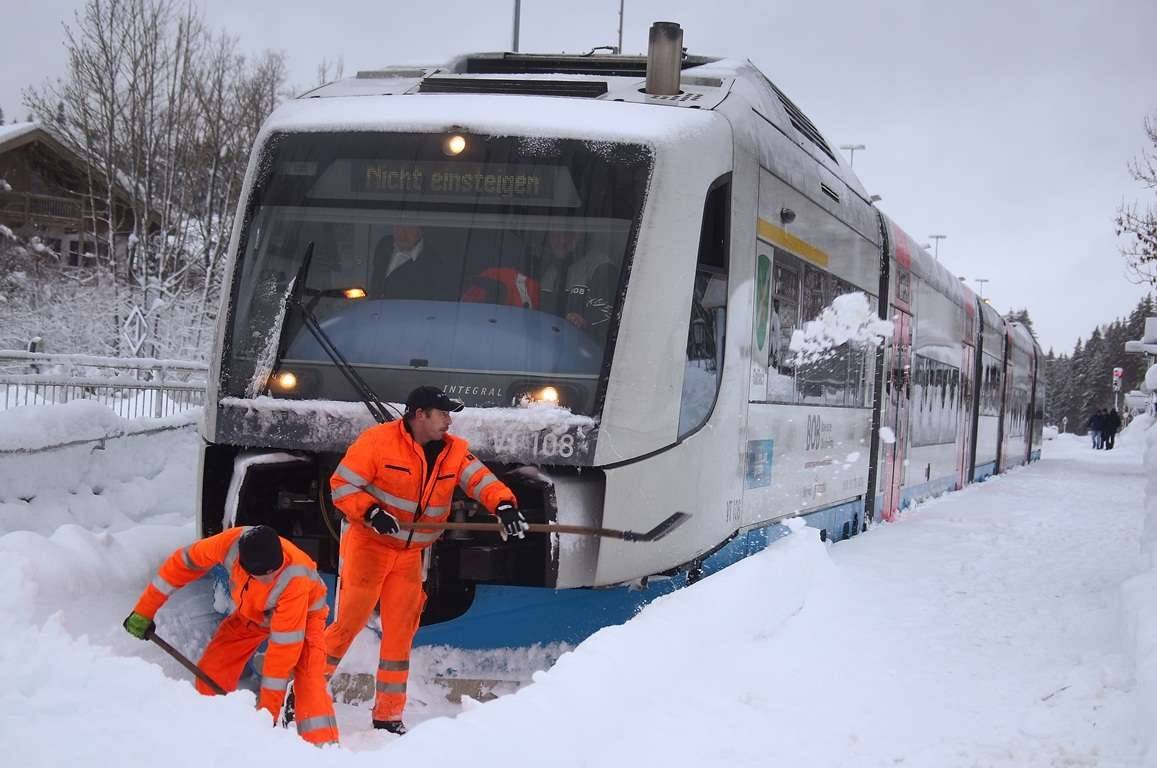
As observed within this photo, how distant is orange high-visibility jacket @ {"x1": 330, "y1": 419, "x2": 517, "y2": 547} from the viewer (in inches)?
224

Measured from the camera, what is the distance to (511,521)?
5.67 metres

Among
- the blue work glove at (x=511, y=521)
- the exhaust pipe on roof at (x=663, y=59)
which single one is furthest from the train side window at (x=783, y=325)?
the blue work glove at (x=511, y=521)

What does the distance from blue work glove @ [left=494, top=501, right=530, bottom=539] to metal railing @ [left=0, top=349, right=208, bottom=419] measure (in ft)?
22.6

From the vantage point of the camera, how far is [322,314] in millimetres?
6250

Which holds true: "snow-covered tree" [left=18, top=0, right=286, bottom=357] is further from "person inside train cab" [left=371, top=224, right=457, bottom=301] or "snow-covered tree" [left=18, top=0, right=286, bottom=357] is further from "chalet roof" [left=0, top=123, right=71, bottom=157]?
"person inside train cab" [left=371, top=224, right=457, bottom=301]

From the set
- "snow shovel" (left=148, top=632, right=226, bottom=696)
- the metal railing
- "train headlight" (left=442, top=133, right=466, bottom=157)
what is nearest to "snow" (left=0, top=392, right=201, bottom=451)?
the metal railing

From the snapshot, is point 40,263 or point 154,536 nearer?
point 154,536

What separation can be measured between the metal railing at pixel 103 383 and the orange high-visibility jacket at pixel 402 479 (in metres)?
6.40

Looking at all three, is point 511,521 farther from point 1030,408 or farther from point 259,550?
point 1030,408

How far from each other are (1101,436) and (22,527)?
151ft

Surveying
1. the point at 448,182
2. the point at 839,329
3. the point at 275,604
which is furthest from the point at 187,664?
the point at 839,329

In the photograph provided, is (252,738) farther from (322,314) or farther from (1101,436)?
(1101,436)

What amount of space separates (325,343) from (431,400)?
38.1 inches

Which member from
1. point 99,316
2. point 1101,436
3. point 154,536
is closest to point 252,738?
point 154,536
